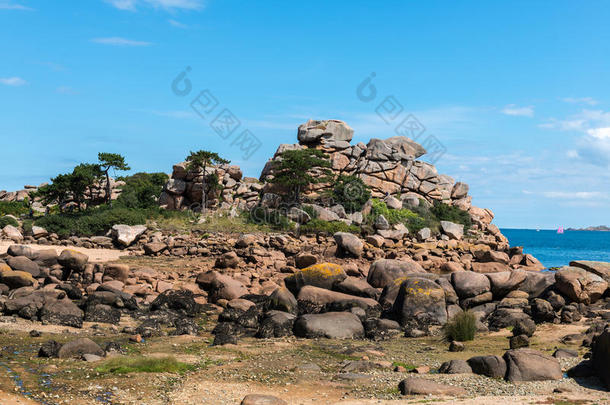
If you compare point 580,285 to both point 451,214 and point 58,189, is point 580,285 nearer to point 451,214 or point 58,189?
point 451,214

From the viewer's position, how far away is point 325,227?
42.5 m

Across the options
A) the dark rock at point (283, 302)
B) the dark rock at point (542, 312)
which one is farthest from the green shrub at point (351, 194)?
the dark rock at point (542, 312)

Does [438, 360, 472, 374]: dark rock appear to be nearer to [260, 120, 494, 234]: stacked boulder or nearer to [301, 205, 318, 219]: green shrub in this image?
[301, 205, 318, 219]: green shrub

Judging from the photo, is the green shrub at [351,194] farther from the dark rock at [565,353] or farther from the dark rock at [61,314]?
the dark rock at [565,353]

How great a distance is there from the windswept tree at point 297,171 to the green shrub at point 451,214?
41.7 feet

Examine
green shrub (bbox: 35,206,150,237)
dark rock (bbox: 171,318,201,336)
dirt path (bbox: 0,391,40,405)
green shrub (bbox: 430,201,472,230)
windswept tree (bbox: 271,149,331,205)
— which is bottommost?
dirt path (bbox: 0,391,40,405)

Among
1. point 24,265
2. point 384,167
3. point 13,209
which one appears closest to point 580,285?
point 24,265

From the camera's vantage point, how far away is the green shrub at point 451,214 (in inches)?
2200

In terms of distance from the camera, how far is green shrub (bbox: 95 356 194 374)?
12.6 m

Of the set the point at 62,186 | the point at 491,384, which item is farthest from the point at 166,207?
the point at 491,384

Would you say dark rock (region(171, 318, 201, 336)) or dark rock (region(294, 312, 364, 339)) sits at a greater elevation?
dark rock (region(294, 312, 364, 339))

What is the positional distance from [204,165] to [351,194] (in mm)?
14850

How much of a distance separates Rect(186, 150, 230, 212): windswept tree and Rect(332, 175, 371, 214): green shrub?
11.9 meters

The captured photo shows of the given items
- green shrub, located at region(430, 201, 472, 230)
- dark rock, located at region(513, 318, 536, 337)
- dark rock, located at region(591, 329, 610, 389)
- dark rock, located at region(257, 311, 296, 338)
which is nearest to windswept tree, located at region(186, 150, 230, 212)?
green shrub, located at region(430, 201, 472, 230)
